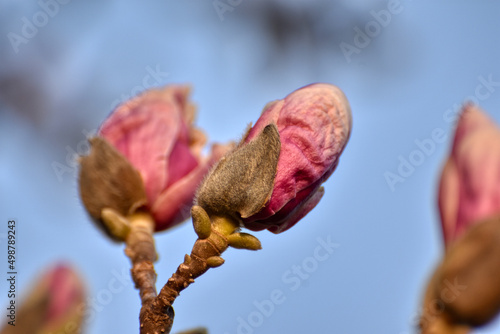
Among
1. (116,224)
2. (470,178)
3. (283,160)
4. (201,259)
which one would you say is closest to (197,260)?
(201,259)

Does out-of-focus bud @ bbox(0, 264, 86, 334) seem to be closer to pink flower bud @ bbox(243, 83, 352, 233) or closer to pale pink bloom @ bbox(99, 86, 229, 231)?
pale pink bloom @ bbox(99, 86, 229, 231)

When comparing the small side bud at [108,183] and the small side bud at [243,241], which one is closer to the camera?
the small side bud at [243,241]

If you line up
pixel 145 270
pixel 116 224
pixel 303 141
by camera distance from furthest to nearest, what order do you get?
pixel 116 224 < pixel 145 270 < pixel 303 141

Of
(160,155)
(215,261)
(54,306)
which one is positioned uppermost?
(160,155)

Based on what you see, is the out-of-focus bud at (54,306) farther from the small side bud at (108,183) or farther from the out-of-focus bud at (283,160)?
the out-of-focus bud at (283,160)

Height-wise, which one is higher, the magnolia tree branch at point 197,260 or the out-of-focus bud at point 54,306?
the out-of-focus bud at point 54,306

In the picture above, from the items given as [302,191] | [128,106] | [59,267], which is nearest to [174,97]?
[128,106]

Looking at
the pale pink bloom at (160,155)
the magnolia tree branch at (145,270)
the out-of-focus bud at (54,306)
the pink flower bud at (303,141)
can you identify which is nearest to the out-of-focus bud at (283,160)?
the pink flower bud at (303,141)

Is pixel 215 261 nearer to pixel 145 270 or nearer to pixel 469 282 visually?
pixel 145 270
